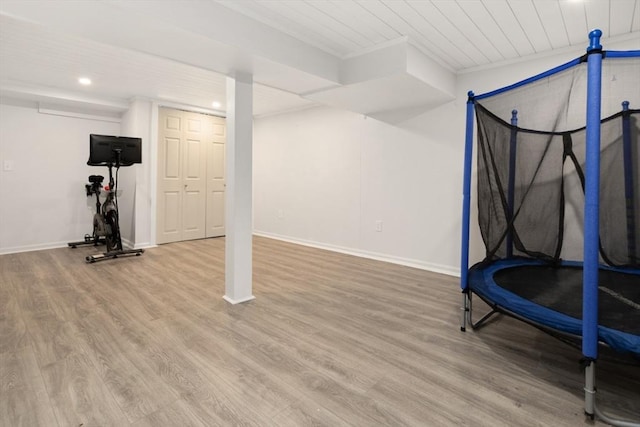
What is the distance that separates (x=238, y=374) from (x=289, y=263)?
2348 mm

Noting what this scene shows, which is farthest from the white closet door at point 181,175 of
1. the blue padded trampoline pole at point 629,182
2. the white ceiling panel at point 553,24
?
the blue padded trampoline pole at point 629,182

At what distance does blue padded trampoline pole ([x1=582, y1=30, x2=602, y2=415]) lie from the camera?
139cm

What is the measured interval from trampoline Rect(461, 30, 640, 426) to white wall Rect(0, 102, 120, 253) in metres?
5.39

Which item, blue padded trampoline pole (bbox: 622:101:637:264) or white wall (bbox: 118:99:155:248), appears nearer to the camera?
blue padded trampoline pole (bbox: 622:101:637:264)

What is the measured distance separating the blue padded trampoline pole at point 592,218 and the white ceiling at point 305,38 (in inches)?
41.2

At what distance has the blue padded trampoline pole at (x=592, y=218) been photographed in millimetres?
1387

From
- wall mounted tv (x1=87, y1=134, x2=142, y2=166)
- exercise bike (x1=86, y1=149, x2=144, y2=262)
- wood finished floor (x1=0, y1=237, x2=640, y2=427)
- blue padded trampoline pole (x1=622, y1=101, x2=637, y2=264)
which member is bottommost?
wood finished floor (x1=0, y1=237, x2=640, y2=427)

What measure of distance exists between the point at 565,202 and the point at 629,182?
328 millimetres

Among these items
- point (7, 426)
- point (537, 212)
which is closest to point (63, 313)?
point (7, 426)

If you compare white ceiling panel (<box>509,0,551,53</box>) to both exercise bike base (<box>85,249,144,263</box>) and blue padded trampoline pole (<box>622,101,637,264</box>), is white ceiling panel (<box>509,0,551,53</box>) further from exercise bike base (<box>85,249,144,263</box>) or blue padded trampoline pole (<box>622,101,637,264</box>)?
exercise bike base (<box>85,249,144,263</box>)

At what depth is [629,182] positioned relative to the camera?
6.02 feet

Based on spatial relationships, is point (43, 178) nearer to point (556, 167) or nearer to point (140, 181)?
point (140, 181)

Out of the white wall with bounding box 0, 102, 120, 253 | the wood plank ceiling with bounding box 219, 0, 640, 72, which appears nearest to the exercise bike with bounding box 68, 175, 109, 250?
the white wall with bounding box 0, 102, 120, 253

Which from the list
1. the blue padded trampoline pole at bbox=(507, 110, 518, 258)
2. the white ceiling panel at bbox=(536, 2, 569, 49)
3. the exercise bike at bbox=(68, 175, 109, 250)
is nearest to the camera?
the blue padded trampoline pole at bbox=(507, 110, 518, 258)
